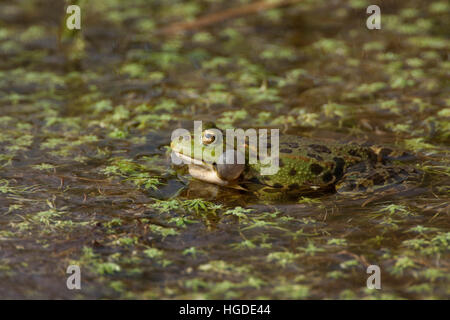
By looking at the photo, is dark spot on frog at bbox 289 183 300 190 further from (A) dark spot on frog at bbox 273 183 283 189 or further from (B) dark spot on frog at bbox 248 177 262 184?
(B) dark spot on frog at bbox 248 177 262 184

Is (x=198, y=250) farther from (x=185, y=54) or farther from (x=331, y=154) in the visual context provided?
(x=185, y=54)

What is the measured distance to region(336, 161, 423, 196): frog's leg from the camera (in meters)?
5.43

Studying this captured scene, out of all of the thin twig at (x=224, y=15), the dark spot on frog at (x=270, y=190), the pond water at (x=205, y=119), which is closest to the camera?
the pond water at (x=205, y=119)

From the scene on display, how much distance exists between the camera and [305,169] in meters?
5.49

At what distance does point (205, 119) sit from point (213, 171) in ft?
5.50

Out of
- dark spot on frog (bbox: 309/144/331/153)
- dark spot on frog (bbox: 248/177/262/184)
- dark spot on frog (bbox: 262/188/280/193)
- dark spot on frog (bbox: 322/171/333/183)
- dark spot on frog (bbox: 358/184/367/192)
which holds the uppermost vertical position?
dark spot on frog (bbox: 309/144/331/153)

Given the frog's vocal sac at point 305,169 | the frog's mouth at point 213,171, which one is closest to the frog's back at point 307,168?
the frog's vocal sac at point 305,169

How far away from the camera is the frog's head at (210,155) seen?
18.1ft

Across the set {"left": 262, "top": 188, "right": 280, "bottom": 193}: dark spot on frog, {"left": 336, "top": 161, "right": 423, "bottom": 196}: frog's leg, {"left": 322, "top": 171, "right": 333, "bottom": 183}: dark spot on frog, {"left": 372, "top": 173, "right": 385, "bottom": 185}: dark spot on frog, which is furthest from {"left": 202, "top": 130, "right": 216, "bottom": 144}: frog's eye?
{"left": 372, "top": 173, "right": 385, "bottom": 185}: dark spot on frog

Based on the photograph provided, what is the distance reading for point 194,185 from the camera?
225 inches

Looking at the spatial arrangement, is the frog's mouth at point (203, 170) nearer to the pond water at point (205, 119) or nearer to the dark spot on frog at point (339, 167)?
the pond water at point (205, 119)

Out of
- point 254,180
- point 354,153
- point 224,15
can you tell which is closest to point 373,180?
point 354,153

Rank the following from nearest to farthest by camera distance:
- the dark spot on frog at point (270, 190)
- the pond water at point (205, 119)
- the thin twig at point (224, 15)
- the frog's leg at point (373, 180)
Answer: the pond water at point (205, 119) → the frog's leg at point (373, 180) → the dark spot on frog at point (270, 190) → the thin twig at point (224, 15)

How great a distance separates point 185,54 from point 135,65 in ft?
2.71
